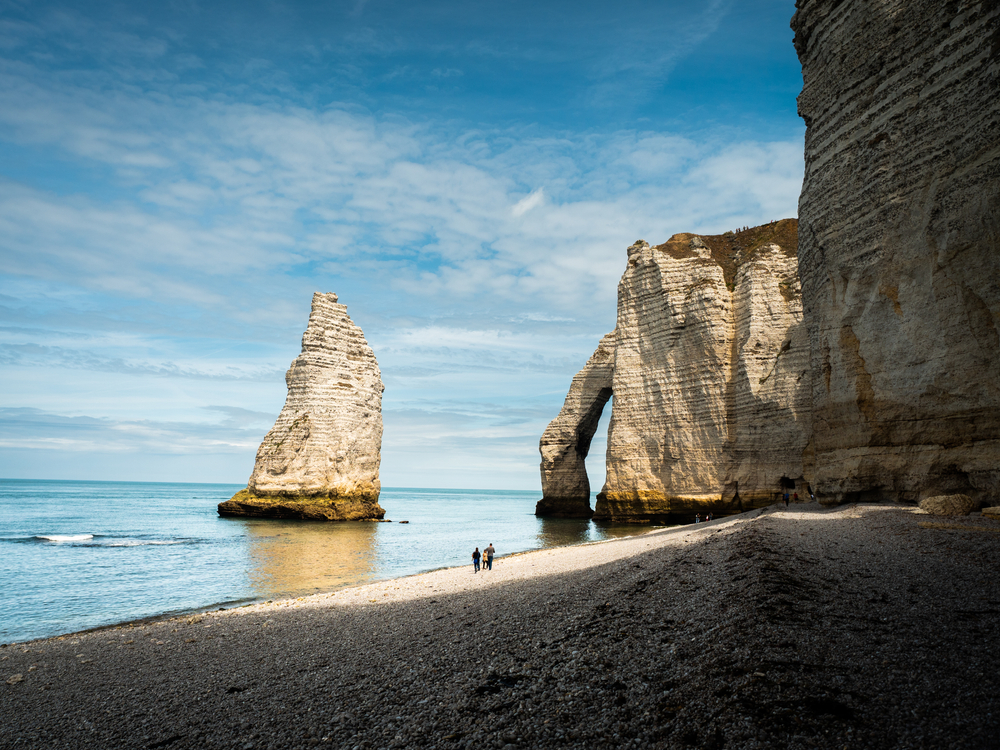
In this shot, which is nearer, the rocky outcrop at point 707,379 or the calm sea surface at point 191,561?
the calm sea surface at point 191,561

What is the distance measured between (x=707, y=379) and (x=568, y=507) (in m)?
18.4

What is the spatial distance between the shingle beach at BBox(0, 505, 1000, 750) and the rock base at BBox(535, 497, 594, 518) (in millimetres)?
35846

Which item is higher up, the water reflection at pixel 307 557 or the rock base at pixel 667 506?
the rock base at pixel 667 506

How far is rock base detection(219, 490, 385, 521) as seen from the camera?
4019 centimetres

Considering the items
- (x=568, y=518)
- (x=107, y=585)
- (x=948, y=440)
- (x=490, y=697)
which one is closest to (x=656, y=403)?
(x=568, y=518)

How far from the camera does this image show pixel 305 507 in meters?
40.0

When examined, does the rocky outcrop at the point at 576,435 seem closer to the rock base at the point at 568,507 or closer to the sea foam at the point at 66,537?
the rock base at the point at 568,507

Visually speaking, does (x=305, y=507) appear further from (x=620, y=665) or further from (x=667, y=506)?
(x=620, y=665)

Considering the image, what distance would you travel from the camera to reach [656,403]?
34500 millimetres

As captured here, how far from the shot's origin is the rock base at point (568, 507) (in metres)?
45.3

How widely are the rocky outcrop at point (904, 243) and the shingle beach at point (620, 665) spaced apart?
105 inches

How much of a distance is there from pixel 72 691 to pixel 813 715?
28.3ft

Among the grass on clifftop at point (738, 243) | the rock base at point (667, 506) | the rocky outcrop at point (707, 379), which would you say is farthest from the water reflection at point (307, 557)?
the grass on clifftop at point (738, 243)

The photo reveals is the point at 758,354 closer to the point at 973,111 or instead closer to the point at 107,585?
the point at 973,111
